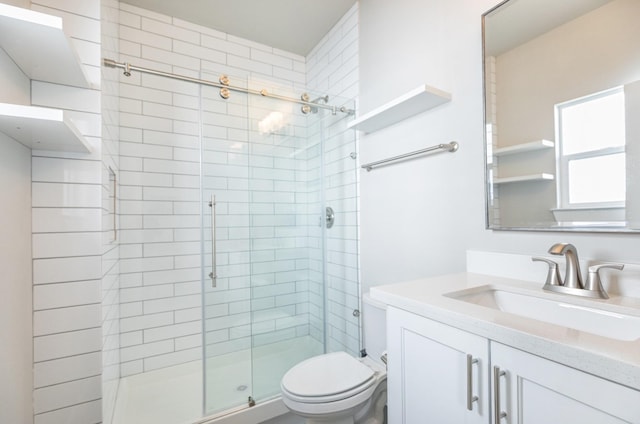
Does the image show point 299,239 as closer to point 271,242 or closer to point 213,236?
point 271,242

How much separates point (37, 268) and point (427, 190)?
1822mm

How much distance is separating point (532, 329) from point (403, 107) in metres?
1.25

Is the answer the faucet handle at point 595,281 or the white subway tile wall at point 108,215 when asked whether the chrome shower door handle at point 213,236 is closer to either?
the white subway tile wall at point 108,215

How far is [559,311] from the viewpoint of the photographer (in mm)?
931

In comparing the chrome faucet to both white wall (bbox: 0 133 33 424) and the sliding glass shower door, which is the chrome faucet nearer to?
the sliding glass shower door

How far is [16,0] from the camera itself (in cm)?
111

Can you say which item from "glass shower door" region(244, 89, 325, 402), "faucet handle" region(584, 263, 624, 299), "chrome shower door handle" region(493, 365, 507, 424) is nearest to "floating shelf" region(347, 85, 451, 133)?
"glass shower door" region(244, 89, 325, 402)

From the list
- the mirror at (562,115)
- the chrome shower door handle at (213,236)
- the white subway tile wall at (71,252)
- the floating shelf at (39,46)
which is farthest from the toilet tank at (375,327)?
the floating shelf at (39,46)

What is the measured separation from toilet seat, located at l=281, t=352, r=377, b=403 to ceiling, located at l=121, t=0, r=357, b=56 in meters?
2.40

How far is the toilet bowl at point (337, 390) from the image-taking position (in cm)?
127

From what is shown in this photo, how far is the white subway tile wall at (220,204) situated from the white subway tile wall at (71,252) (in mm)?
722

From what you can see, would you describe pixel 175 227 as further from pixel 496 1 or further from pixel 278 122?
pixel 496 1

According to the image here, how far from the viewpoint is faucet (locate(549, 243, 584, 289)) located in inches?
37.4

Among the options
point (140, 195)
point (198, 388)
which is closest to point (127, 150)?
point (140, 195)
